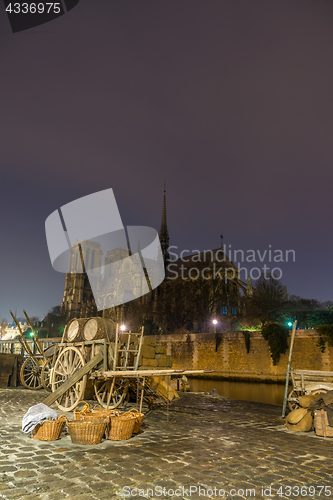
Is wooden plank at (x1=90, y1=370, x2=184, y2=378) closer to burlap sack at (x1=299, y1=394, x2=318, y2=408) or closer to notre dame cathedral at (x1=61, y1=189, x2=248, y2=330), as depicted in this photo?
burlap sack at (x1=299, y1=394, x2=318, y2=408)

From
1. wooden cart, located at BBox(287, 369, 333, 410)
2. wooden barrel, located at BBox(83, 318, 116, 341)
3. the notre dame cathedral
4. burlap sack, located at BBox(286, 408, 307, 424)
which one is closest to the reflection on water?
wooden cart, located at BBox(287, 369, 333, 410)

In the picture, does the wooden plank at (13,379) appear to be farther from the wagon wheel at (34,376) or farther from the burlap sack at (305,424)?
the burlap sack at (305,424)

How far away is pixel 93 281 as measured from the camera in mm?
87062

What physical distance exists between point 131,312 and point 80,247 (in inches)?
1547

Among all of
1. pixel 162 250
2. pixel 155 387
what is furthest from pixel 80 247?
pixel 155 387

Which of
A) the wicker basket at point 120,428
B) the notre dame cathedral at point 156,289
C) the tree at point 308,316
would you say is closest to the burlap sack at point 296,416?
the wicker basket at point 120,428

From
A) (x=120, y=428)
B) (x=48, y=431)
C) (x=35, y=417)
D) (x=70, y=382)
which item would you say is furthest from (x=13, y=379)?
(x=120, y=428)

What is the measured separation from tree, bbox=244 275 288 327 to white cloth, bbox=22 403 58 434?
34.5 m

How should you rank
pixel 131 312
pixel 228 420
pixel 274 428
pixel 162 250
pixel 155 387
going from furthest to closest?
1. pixel 162 250
2. pixel 131 312
3. pixel 155 387
4. pixel 228 420
5. pixel 274 428

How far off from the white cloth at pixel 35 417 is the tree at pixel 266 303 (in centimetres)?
3455

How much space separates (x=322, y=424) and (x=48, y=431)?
18.6 feet

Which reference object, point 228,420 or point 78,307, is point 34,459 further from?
point 78,307

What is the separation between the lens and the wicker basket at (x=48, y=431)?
6.05 metres

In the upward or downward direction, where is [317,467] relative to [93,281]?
downward
